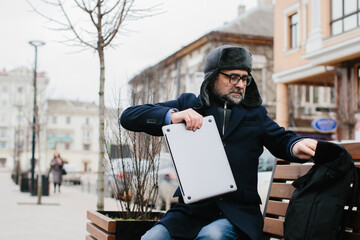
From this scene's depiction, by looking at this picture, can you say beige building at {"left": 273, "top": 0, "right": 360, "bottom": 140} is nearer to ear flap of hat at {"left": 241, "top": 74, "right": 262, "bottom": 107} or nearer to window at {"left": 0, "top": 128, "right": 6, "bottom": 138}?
ear flap of hat at {"left": 241, "top": 74, "right": 262, "bottom": 107}

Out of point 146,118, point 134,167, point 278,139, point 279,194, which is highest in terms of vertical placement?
point 146,118

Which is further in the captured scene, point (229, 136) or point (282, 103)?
point (282, 103)

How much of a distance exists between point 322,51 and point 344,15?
156 cm

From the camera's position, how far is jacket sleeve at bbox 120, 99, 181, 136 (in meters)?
3.04

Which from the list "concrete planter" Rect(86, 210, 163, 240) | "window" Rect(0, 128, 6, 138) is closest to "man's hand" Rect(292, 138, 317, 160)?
"concrete planter" Rect(86, 210, 163, 240)

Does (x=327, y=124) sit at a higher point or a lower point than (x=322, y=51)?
lower

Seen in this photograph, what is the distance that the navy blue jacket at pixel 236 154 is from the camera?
2.93 metres

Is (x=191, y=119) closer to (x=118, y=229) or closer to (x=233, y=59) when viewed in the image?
(x=233, y=59)

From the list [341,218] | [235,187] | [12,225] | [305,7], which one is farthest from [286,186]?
[305,7]

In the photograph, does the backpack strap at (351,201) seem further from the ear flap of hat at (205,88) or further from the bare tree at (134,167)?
the bare tree at (134,167)

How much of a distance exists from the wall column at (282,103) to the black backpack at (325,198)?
73.8 feet

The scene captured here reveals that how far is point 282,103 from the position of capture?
82.7 feet

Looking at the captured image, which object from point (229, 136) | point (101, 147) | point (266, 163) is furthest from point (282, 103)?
point (229, 136)

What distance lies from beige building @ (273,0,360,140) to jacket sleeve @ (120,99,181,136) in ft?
51.7
